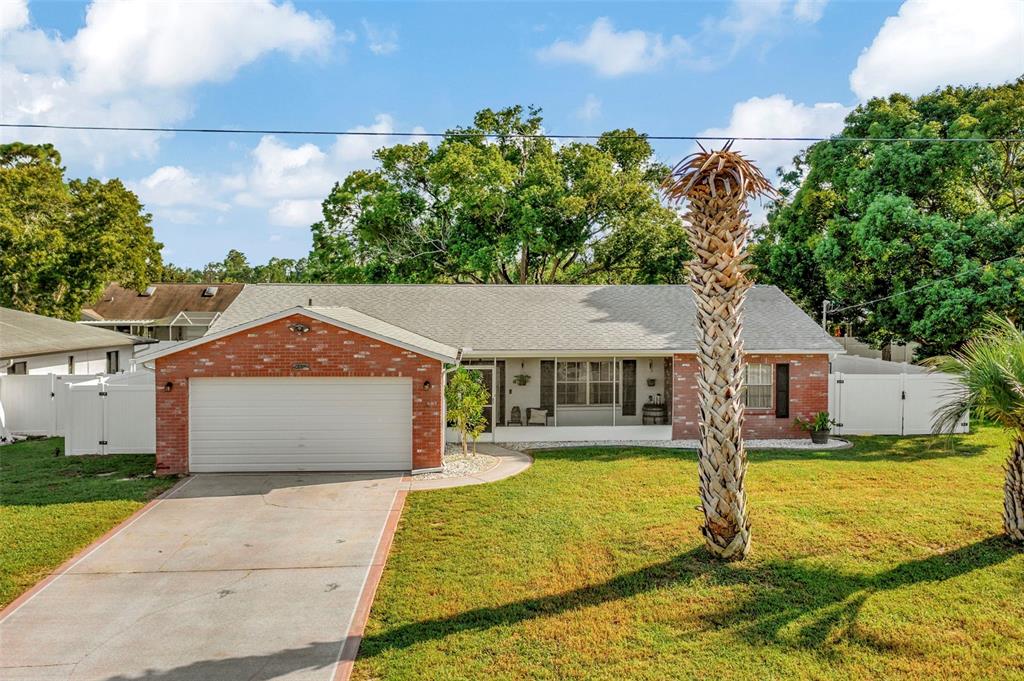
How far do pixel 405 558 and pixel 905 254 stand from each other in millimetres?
19676

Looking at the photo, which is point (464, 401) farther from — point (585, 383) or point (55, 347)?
point (55, 347)

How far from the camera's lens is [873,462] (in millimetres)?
14125

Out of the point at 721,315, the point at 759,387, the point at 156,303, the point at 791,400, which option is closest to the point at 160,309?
the point at 156,303

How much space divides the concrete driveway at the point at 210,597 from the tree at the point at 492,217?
19691 mm

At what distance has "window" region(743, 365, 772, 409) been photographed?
56.1ft

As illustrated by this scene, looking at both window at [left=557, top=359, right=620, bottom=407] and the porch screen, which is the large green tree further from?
window at [left=557, top=359, right=620, bottom=407]

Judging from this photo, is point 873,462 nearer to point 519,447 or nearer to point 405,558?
point 519,447

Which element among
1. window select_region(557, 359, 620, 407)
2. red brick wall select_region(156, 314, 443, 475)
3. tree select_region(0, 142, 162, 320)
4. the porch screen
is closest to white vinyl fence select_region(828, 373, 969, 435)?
the porch screen

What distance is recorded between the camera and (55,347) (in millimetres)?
21000

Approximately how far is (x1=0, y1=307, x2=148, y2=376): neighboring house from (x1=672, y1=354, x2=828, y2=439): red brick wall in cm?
1923

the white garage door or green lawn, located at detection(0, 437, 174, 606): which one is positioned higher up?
the white garage door

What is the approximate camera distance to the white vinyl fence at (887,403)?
1742 cm

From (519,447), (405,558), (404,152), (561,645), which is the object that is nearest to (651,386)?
(519,447)

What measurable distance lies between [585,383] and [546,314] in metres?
2.35
